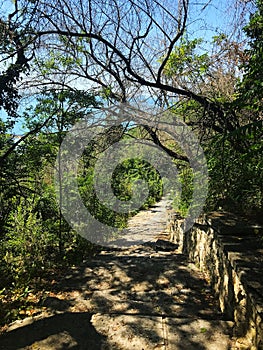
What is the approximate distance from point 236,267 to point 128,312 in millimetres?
949

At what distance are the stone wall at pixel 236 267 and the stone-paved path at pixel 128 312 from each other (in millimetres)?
131

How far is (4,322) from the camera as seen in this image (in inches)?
96.0

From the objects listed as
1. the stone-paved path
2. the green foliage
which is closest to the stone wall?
the stone-paved path

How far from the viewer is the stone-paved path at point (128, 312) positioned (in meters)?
1.93

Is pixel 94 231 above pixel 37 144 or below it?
below

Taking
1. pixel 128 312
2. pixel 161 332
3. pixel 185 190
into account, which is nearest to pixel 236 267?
pixel 161 332

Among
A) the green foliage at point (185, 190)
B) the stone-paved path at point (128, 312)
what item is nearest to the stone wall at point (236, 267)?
the stone-paved path at point (128, 312)

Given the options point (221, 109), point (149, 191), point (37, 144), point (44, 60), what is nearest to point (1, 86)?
point (37, 144)

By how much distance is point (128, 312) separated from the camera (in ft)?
8.11

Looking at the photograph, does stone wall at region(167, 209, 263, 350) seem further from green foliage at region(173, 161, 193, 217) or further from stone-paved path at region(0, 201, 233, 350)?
green foliage at region(173, 161, 193, 217)

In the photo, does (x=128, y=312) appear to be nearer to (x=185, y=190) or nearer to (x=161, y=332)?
(x=161, y=332)

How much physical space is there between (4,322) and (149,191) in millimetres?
6939

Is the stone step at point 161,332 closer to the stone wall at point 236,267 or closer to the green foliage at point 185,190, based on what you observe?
the stone wall at point 236,267

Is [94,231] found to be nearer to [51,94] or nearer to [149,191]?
[51,94]
